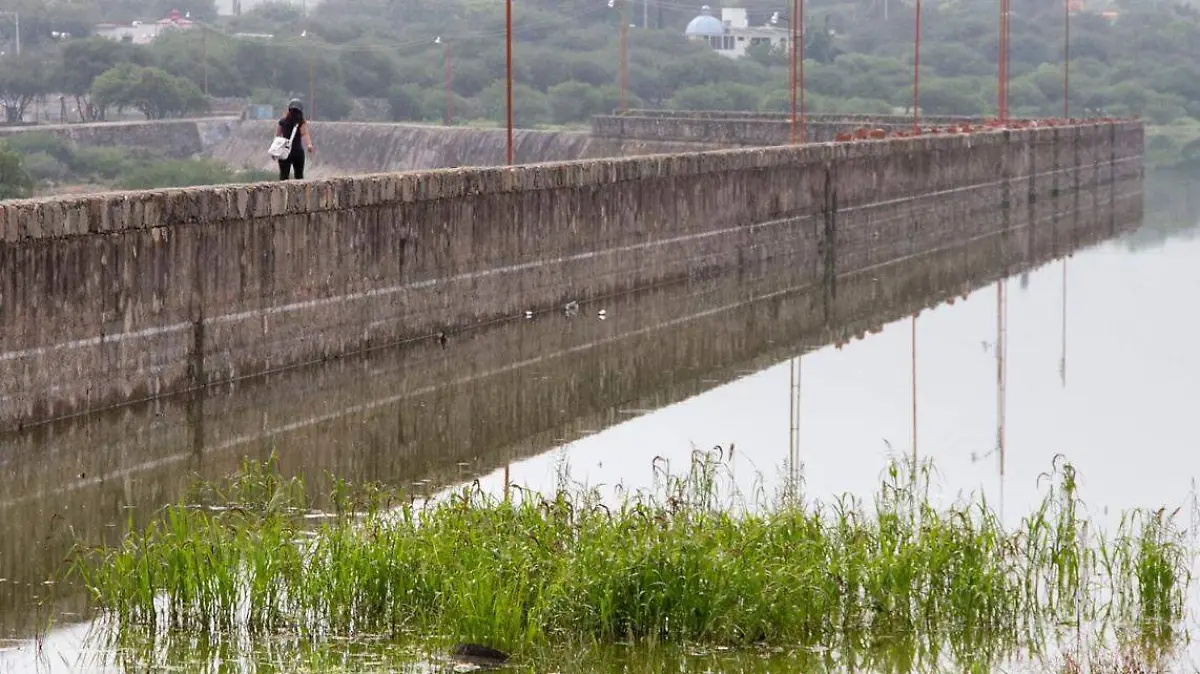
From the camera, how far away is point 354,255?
23.4 metres

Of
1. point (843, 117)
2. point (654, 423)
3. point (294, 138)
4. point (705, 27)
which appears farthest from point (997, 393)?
point (705, 27)

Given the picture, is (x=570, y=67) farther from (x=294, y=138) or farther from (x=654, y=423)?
(x=654, y=423)

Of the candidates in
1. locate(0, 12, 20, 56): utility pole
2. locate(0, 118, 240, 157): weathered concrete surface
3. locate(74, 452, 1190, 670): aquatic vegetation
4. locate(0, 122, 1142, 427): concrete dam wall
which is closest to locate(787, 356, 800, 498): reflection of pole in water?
locate(74, 452, 1190, 670): aquatic vegetation

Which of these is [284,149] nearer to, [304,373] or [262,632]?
[304,373]

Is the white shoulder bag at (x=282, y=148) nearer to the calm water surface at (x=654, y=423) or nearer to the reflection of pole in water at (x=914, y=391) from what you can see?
the calm water surface at (x=654, y=423)

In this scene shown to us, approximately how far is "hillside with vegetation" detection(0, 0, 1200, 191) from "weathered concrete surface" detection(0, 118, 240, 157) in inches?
397

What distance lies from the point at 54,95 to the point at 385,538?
97698 millimetres

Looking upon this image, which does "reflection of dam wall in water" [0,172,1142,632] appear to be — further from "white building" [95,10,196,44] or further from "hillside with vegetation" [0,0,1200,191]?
"white building" [95,10,196,44]

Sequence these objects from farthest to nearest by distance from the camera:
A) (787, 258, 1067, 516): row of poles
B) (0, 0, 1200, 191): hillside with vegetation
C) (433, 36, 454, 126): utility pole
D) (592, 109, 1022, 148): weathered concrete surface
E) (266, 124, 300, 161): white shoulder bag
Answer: (0, 0, 1200, 191): hillside with vegetation < (433, 36, 454, 126): utility pole < (592, 109, 1022, 148): weathered concrete surface < (266, 124, 300, 161): white shoulder bag < (787, 258, 1067, 516): row of poles

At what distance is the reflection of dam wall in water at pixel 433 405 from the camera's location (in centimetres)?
1642

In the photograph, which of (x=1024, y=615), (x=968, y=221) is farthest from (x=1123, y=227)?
(x=1024, y=615)

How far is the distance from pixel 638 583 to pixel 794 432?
8351 millimetres

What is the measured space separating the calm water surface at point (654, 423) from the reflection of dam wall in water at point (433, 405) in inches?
1.6

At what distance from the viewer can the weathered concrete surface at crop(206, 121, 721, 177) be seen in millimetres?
78000
